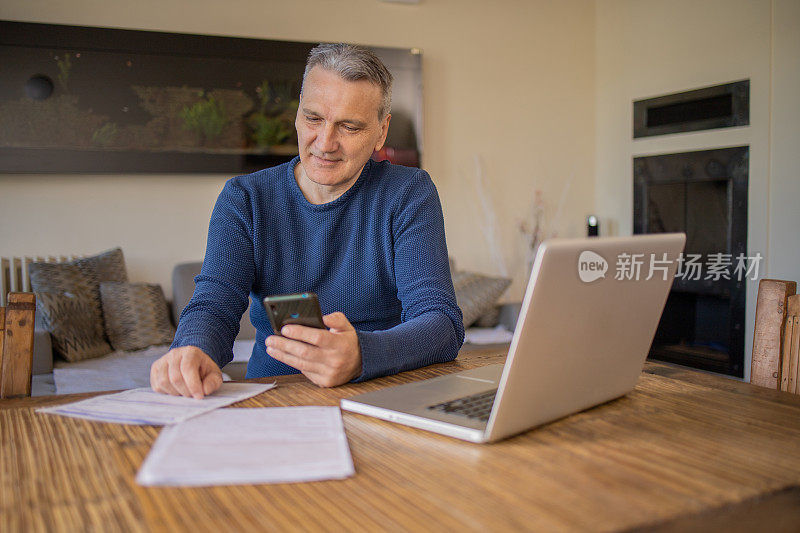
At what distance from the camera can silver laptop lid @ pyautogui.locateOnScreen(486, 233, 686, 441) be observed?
783mm

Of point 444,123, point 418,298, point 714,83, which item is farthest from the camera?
point 444,123

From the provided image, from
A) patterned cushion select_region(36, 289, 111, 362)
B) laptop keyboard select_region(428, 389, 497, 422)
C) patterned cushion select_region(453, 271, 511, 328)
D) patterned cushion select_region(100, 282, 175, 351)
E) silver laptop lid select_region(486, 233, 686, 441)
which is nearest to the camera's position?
silver laptop lid select_region(486, 233, 686, 441)

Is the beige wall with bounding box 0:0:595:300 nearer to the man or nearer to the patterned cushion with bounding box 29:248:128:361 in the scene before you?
the patterned cushion with bounding box 29:248:128:361

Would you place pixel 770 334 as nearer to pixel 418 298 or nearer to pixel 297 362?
pixel 418 298

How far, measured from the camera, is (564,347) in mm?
852

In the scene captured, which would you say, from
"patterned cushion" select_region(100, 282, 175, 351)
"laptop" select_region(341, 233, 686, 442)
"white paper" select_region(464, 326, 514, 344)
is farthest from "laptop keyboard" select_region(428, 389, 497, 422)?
"patterned cushion" select_region(100, 282, 175, 351)

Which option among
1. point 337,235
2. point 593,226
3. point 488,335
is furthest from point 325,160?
point 593,226

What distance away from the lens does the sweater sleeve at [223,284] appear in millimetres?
1267

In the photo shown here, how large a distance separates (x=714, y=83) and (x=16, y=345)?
4.07 meters

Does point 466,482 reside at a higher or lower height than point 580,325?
lower

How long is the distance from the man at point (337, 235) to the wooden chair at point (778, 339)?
1.82ft

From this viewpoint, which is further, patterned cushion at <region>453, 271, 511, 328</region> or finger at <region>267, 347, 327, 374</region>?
patterned cushion at <region>453, 271, 511, 328</region>

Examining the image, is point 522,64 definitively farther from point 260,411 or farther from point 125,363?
point 260,411

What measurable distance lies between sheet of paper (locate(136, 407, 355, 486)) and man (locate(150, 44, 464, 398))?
378 mm
